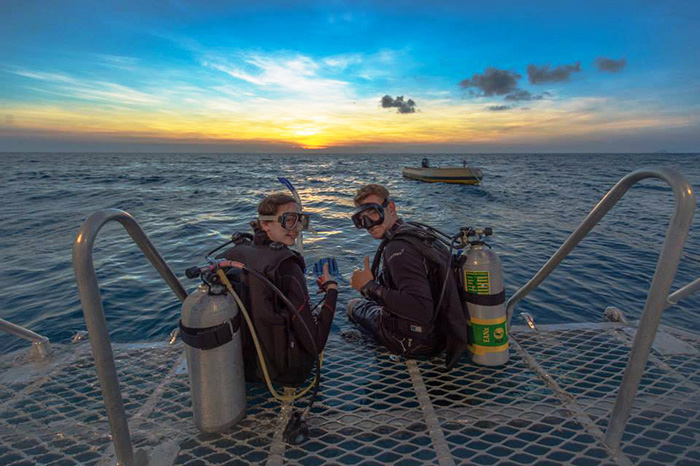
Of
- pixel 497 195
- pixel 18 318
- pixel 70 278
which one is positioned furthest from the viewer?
pixel 497 195

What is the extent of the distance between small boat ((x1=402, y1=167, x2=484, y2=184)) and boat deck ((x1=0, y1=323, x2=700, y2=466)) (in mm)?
34407

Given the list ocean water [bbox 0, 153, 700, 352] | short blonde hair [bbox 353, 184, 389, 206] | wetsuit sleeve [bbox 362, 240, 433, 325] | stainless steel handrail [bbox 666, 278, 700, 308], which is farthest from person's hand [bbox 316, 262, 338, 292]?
ocean water [bbox 0, 153, 700, 352]

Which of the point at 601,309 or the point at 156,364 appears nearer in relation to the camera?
the point at 156,364

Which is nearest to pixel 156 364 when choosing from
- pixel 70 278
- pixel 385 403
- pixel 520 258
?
pixel 385 403

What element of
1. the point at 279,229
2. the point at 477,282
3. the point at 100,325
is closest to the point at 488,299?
the point at 477,282

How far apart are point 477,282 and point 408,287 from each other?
25.2 inches

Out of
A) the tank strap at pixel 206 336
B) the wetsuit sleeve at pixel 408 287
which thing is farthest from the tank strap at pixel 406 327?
the tank strap at pixel 206 336

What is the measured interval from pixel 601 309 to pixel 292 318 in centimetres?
713

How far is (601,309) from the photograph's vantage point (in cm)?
711

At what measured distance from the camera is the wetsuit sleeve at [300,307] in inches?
106

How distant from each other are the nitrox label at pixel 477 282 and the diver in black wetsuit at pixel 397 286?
13.5 inches

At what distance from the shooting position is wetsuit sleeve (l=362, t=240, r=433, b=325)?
3.09 metres

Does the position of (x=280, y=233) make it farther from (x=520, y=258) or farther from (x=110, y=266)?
(x=520, y=258)

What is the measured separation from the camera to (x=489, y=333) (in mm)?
3199
